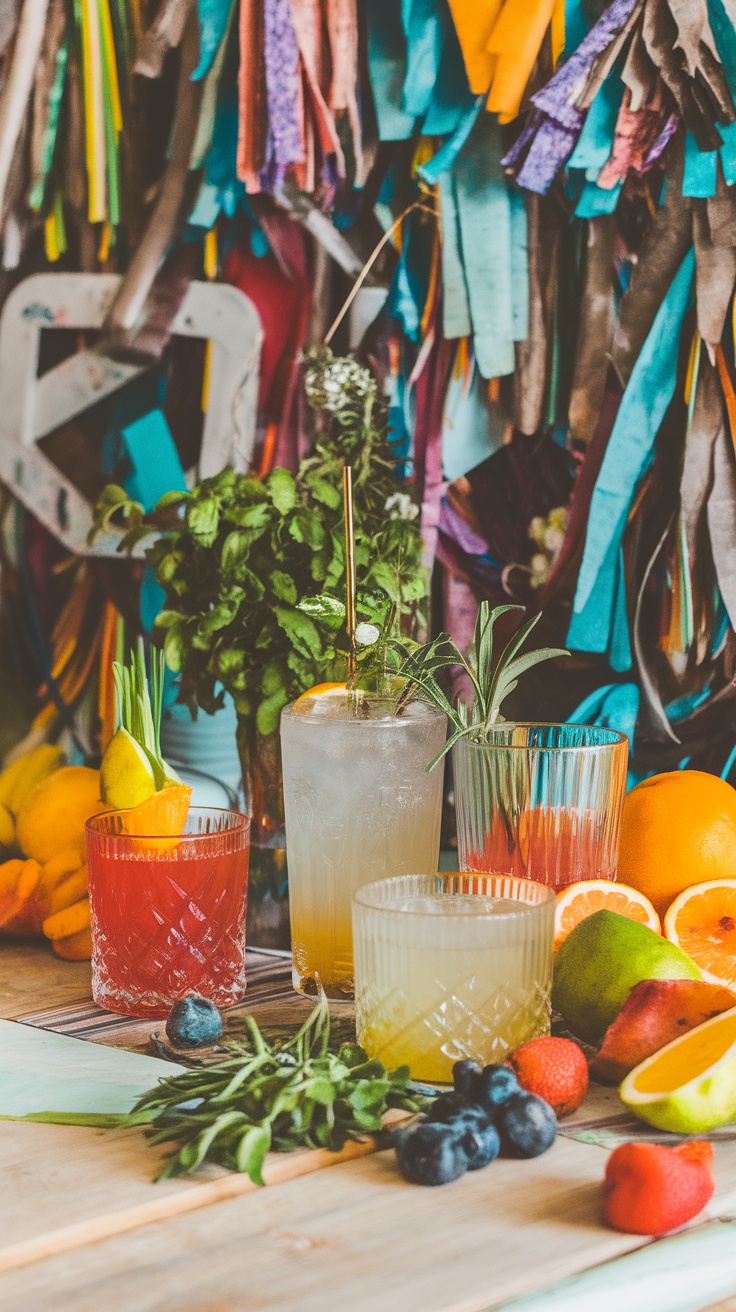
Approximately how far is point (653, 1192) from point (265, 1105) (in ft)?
0.87

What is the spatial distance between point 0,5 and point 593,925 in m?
1.52

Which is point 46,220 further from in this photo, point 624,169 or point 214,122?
point 624,169

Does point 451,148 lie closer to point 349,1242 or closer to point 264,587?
point 264,587

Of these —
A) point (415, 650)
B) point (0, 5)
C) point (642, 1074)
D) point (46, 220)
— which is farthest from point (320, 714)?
point (0, 5)

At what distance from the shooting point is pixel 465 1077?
861mm

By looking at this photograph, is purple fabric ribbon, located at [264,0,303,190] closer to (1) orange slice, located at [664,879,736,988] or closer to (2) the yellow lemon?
(2) the yellow lemon

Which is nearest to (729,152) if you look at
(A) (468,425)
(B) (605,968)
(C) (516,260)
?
(C) (516,260)

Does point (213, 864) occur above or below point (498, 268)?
below

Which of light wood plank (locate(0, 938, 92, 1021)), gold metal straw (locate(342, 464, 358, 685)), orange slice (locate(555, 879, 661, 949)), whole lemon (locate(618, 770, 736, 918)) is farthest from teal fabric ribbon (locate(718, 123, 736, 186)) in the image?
light wood plank (locate(0, 938, 92, 1021))

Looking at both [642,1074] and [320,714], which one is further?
[320,714]

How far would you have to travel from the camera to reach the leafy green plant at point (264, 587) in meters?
1.28

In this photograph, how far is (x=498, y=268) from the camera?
1.40 meters

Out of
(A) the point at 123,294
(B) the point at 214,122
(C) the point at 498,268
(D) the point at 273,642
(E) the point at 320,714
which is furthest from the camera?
(A) the point at 123,294

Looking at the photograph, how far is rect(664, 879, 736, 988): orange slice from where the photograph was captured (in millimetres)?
1128
